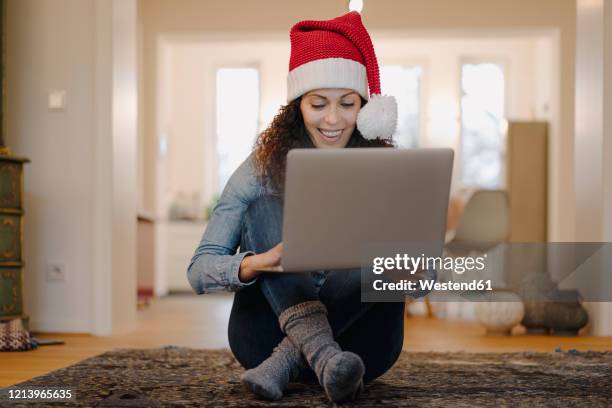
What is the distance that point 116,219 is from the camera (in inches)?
165

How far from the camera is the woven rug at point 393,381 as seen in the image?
1980 millimetres

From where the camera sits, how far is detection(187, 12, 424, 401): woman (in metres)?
1.85

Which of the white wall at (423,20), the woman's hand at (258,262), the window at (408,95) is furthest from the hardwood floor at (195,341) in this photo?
the window at (408,95)

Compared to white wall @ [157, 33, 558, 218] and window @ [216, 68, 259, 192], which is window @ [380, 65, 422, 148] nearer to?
white wall @ [157, 33, 558, 218]

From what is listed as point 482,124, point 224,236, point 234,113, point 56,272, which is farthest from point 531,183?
point 224,236

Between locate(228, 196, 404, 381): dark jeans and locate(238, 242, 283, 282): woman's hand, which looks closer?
locate(238, 242, 283, 282): woman's hand

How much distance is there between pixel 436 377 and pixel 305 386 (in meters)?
0.48

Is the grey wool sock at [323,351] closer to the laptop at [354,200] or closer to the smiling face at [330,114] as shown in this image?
the laptop at [354,200]

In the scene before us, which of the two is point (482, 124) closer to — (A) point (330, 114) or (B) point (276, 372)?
(A) point (330, 114)

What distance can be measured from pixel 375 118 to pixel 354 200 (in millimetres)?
335

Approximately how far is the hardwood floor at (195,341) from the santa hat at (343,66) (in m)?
1.23

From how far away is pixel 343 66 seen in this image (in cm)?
205

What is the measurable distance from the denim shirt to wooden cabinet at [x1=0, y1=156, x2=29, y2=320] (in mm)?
1948

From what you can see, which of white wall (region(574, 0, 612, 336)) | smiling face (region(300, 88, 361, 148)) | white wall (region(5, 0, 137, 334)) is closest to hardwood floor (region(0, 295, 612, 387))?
white wall (region(5, 0, 137, 334))
